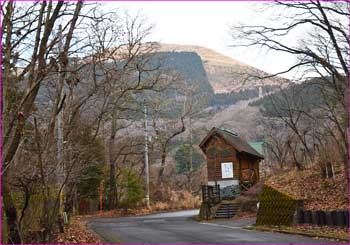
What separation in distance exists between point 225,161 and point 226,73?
47.7ft

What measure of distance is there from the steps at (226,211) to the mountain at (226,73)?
8098 mm

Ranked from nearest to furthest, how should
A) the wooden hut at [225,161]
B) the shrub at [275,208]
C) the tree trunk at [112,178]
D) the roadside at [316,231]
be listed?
the roadside at [316,231] < the shrub at [275,208] < the wooden hut at [225,161] < the tree trunk at [112,178]

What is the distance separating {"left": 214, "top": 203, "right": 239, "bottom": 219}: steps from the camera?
33.5 m

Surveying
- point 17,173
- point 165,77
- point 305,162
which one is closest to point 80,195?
point 165,77

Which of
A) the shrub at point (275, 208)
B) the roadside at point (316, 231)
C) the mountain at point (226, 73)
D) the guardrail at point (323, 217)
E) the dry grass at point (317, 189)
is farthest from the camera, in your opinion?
the dry grass at point (317, 189)

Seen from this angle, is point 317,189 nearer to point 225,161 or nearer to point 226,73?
point 226,73

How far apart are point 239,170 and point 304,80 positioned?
61.0 ft

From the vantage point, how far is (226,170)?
41.1 m

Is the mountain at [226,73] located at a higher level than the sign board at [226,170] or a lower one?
higher

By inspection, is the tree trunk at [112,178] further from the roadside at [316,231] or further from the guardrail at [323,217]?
the guardrail at [323,217]

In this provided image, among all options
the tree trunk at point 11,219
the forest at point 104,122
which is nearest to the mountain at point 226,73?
the forest at point 104,122

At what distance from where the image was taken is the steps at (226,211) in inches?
1320

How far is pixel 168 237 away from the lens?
62.4 ft

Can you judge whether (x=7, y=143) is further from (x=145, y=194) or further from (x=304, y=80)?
(x=145, y=194)
